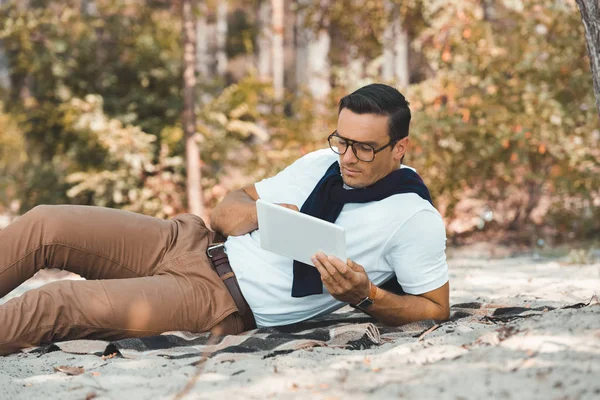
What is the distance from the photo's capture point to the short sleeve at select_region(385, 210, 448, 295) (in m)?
3.24

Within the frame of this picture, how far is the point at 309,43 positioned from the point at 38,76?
15.1 feet

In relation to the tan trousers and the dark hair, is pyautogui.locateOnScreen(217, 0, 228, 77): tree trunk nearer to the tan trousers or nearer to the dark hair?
the tan trousers

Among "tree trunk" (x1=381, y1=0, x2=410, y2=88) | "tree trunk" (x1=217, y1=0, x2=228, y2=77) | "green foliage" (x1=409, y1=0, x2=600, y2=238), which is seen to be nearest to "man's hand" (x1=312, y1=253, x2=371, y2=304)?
"green foliage" (x1=409, y1=0, x2=600, y2=238)

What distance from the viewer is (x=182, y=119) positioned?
980 centimetres

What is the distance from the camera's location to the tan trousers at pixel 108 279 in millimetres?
3191

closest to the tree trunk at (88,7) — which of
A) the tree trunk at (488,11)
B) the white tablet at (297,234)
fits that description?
the tree trunk at (488,11)

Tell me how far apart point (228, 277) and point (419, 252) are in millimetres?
868

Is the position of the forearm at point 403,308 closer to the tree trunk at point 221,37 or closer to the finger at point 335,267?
the finger at point 335,267

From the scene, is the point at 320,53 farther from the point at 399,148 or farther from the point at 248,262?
the point at 248,262

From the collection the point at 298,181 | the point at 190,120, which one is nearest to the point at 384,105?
the point at 298,181

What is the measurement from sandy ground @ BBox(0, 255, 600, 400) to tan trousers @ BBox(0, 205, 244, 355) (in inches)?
7.0

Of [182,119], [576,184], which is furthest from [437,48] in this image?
[182,119]

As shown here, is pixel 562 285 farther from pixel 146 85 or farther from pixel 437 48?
pixel 146 85

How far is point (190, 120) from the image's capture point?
8.97m
